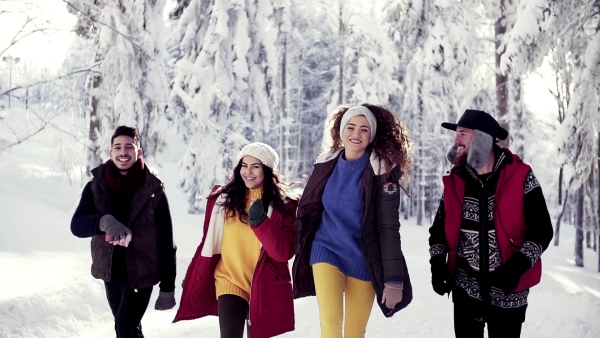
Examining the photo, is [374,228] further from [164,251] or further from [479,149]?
[164,251]

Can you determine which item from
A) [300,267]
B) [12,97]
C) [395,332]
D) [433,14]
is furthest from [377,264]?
[433,14]

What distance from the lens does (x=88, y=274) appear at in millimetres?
9422

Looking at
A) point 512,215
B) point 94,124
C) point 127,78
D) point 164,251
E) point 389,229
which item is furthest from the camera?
point 94,124

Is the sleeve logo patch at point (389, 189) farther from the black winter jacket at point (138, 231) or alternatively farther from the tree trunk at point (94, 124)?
the tree trunk at point (94, 124)

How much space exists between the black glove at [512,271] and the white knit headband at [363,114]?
1.38 m

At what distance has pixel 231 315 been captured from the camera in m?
4.21

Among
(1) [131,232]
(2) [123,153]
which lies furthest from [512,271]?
(2) [123,153]

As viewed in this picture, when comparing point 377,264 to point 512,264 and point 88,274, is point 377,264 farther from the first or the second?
point 88,274

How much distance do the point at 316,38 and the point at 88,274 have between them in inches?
1036

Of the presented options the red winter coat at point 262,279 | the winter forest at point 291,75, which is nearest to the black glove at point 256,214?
the red winter coat at point 262,279

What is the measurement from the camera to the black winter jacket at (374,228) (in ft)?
12.9

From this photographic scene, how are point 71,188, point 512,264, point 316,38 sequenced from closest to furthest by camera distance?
point 512,264 → point 71,188 → point 316,38

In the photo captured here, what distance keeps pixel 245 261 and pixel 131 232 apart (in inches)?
38.1

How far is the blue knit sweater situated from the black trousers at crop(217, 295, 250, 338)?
0.70 metres
